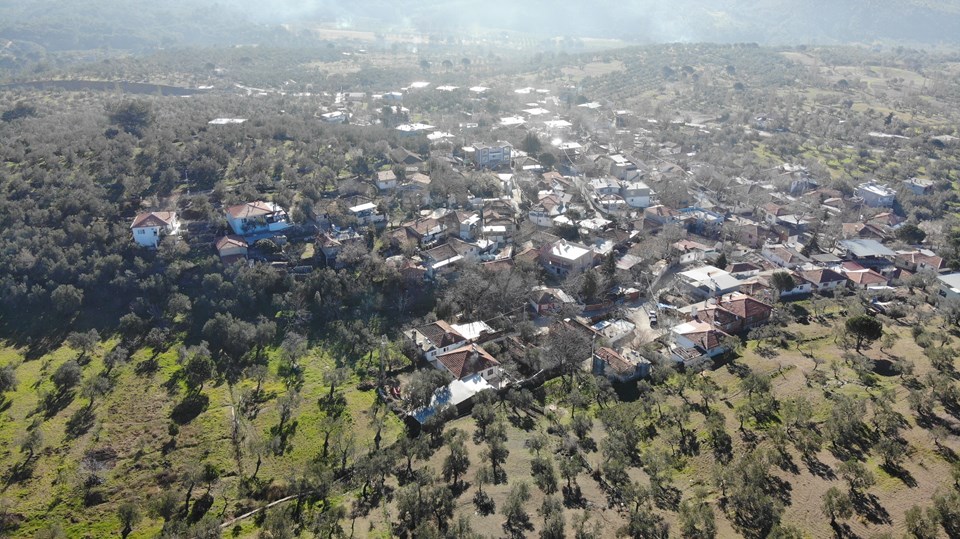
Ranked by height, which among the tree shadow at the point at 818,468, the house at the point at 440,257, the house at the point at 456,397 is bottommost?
the house at the point at 456,397

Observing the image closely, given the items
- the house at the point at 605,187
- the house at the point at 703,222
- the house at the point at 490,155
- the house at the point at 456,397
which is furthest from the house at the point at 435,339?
the house at the point at 490,155

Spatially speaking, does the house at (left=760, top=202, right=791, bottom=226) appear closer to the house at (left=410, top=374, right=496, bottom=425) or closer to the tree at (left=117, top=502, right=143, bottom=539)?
the house at (left=410, top=374, right=496, bottom=425)

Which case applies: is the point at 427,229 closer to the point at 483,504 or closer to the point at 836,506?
the point at 483,504

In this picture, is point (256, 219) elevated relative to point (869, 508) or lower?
lower

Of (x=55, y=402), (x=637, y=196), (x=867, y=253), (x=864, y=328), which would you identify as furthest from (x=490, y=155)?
(x=55, y=402)

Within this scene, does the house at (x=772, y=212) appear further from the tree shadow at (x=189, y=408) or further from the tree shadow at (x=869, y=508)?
the tree shadow at (x=189, y=408)

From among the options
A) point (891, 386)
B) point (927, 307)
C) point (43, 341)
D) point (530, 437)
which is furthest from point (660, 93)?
point (43, 341)
